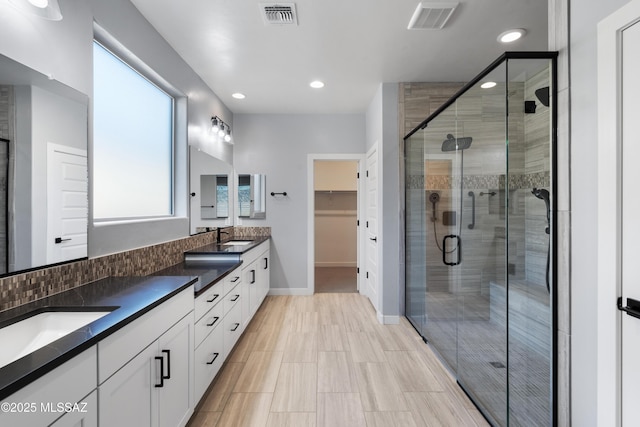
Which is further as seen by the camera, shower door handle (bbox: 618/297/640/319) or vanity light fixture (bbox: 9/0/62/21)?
vanity light fixture (bbox: 9/0/62/21)

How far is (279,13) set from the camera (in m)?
2.11

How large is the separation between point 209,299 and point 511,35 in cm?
315

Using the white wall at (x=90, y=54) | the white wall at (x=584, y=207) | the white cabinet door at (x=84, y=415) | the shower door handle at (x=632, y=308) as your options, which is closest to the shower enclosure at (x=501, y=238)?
the white wall at (x=584, y=207)

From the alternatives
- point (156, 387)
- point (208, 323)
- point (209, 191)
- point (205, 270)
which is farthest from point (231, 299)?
point (209, 191)

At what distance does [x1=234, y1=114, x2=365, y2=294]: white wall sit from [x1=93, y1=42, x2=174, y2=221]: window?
1.68 meters

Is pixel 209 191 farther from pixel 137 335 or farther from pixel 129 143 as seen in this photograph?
pixel 137 335

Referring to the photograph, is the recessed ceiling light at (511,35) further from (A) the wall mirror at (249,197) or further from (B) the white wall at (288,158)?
(A) the wall mirror at (249,197)

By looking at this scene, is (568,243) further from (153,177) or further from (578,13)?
(153,177)

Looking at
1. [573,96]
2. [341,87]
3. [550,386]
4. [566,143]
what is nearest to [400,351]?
[550,386]

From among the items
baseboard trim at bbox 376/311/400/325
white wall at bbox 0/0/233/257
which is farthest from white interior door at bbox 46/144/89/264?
baseboard trim at bbox 376/311/400/325

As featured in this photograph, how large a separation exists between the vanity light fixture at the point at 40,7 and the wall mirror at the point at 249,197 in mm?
3134

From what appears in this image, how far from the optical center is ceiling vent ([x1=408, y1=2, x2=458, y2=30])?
2.04 metres

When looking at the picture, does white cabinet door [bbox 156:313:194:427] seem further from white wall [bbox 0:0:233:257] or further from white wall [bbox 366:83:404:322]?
white wall [bbox 366:83:404:322]

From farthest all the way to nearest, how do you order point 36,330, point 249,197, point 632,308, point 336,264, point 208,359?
point 336,264
point 249,197
point 208,359
point 36,330
point 632,308
